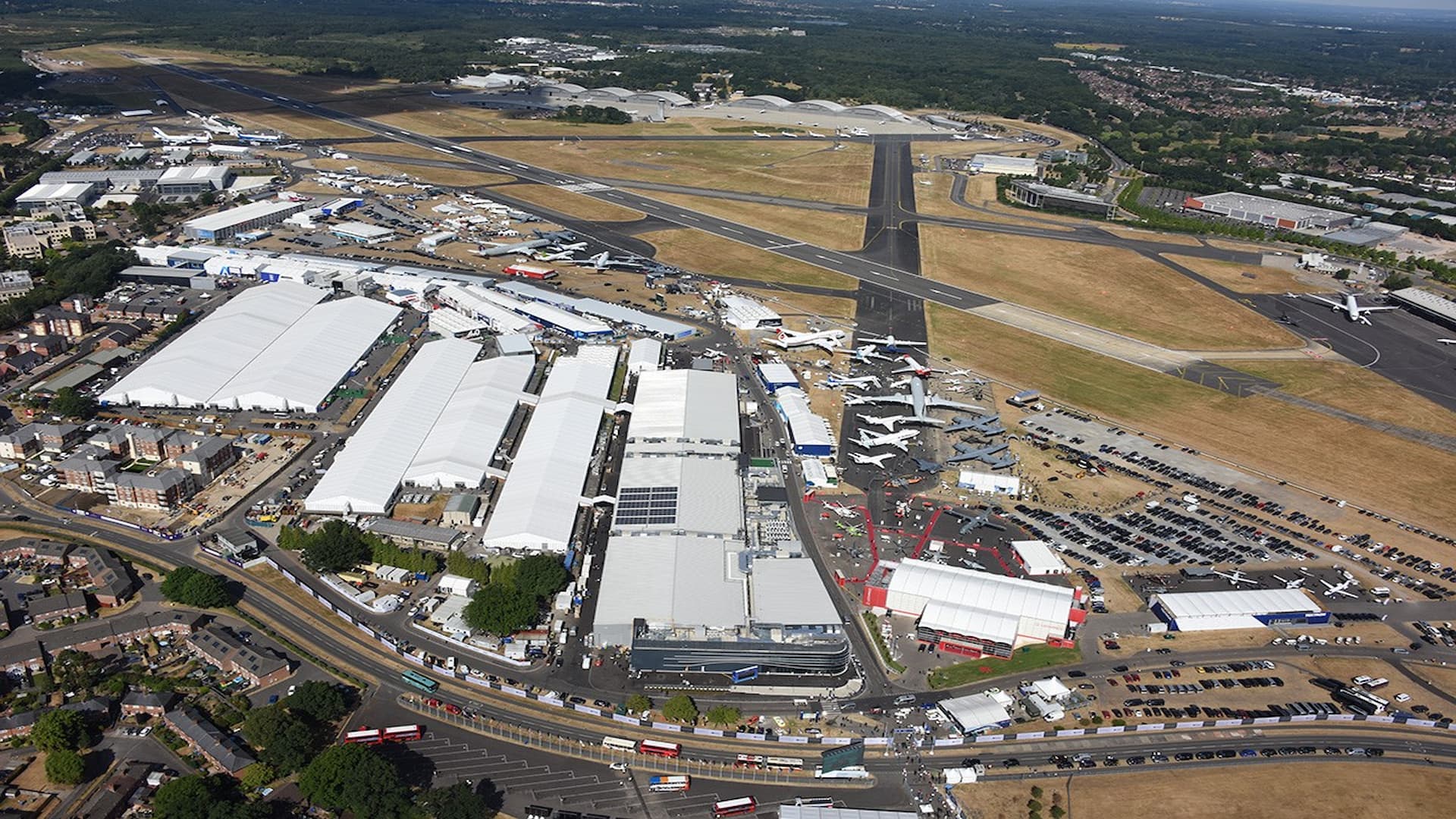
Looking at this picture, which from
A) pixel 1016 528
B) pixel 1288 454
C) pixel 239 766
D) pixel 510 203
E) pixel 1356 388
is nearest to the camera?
pixel 239 766

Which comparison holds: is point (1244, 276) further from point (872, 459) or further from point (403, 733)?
point (403, 733)

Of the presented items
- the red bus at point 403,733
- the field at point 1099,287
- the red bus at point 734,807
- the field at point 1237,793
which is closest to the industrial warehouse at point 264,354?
the red bus at point 403,733

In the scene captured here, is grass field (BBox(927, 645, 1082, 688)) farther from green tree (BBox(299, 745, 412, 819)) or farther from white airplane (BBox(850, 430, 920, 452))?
green tree (BBox(299, 745, 412, 819))

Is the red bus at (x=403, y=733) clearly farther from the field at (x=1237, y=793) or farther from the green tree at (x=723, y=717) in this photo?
the field at (x=1237, y=793)

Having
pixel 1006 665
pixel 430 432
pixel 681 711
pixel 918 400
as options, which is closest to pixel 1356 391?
pixel 918 400

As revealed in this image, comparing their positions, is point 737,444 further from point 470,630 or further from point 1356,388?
point 1356,388

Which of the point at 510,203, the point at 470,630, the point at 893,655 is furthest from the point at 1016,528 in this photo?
the point at 510,203

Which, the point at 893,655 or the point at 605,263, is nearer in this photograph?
the point at 893,655
